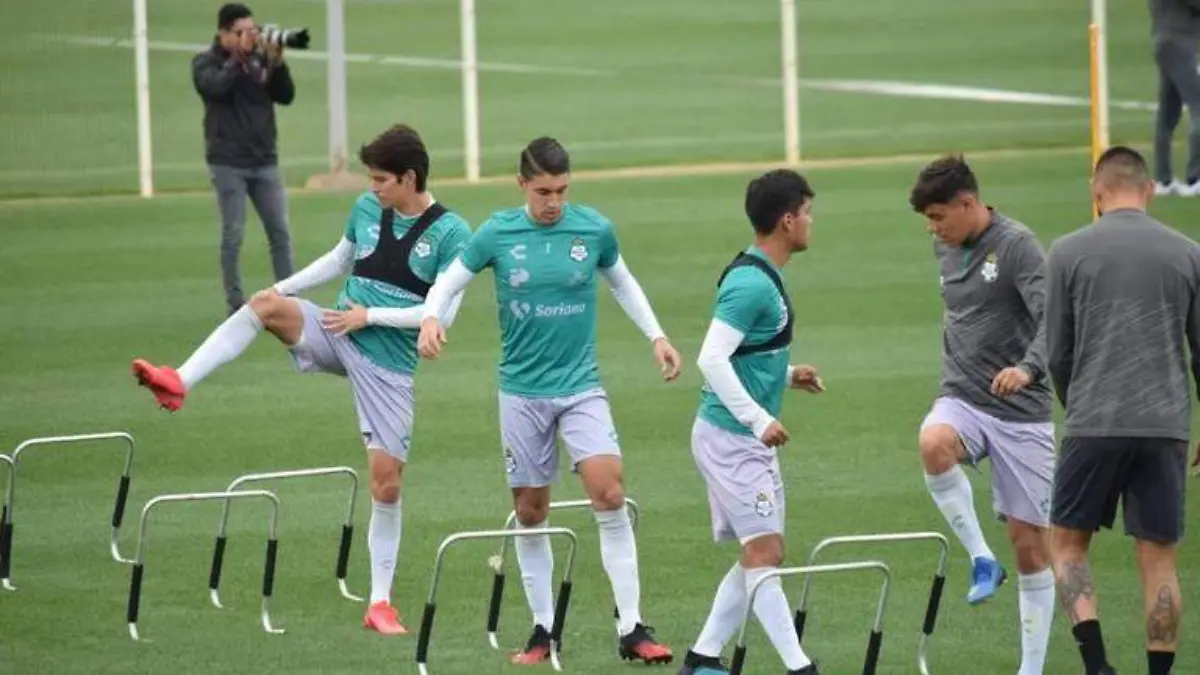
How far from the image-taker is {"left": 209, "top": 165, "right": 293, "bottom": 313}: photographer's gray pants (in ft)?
71.1

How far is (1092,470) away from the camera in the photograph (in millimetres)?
10906

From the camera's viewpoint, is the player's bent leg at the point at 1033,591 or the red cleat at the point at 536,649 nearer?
the player's bent leg at the point at 1033,591

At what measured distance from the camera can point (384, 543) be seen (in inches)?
510

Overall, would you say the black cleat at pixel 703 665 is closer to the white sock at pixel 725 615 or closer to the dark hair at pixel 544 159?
the white sock at pixel 725 615

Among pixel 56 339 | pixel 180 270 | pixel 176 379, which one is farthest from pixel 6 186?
pixel 176 379

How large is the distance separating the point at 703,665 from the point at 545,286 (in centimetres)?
188

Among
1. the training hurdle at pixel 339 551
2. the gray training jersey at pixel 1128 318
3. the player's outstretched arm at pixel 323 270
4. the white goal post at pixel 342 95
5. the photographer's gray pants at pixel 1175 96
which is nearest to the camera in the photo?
the gray training jersey at pixel 1128 318

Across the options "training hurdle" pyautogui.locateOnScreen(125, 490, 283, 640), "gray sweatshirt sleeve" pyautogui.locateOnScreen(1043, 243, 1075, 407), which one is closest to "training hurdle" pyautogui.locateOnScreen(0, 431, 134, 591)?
"training hurdle" pyautogui.locateOnScreen(125, 490, 283, 640)

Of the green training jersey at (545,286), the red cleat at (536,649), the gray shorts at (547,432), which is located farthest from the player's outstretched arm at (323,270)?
the red cleat at (536,649)

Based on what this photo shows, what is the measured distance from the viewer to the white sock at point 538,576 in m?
12.3

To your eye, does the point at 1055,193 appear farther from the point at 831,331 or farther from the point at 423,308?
the point at 423,308

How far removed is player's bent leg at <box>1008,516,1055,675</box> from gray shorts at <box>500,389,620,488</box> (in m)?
1.83

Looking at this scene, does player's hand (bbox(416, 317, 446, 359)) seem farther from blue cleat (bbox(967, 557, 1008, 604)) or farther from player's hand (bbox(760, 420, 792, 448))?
blue cleat (bbox(967, 557, 1008, 604))

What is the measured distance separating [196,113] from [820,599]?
2278 cm
